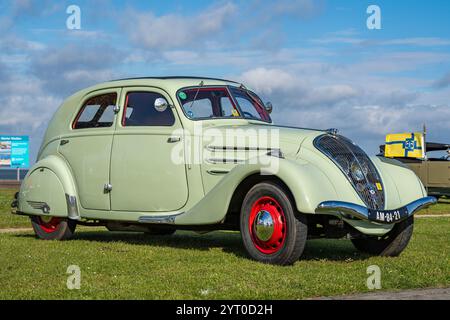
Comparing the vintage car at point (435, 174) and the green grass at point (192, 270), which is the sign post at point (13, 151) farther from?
the green grass at point (192, 270)

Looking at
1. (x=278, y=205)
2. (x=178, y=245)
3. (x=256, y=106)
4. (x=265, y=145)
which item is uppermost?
(x=256, y=106)

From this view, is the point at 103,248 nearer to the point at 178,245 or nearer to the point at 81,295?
Answer: the point at 178,245

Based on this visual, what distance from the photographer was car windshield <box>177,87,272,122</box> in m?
8.65

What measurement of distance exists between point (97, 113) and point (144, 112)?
0.95 metres

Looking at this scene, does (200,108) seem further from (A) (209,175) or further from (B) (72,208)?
(B) (72,208)

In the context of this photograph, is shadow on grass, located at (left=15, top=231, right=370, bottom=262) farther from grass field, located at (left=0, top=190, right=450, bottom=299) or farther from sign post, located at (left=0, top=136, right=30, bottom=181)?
sign post, located at (left=0, top=136, right=30, bottom=181)

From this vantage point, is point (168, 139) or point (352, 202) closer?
point (352, 202)

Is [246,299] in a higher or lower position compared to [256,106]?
lower

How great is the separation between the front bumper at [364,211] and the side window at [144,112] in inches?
99.4

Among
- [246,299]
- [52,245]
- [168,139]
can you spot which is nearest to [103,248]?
[52,245]

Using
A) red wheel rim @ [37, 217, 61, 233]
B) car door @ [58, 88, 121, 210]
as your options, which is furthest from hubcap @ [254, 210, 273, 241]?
red wheel rim @ [37, 217, 61, 233]

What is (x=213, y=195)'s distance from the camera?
7.79 m

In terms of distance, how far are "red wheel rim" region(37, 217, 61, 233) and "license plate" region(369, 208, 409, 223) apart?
4.79 m
